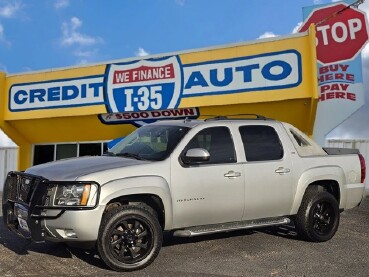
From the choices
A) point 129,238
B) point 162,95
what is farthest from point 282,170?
point 162,95

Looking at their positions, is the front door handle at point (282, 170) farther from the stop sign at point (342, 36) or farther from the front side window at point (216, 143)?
→ the stop sign at point (342, 36)

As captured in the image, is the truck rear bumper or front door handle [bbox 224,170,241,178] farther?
the truck rear bumper

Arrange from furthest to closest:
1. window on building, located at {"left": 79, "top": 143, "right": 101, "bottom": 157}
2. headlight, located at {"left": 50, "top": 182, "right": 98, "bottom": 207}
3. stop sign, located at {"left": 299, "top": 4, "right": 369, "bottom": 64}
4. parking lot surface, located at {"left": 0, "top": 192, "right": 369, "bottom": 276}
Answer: window on building, located at {"left": 79, "top": 143, "right": 101, "bottom": 157} < stop sign, located at {"left": 299, "top": 4, "right": 369, "bottom": 64} < parking lot surface, located at {"left": 0, "top": 192, "right": 369, "bottom": 276} < headlight, located at {"left": 50, "top": 182, "right": 98, "bottom": 207}

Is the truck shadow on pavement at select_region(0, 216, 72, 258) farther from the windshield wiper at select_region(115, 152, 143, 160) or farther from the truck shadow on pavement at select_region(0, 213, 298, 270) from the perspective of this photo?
the windshield wiper at select_region(115, 152, 143, 160)

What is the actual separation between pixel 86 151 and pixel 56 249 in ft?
45.7

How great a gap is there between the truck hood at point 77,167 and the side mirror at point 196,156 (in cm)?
52

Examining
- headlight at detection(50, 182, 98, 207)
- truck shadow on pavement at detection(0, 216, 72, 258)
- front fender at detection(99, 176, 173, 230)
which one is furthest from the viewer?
truck shadow on pavement at detection(0, 216, 72, 258)

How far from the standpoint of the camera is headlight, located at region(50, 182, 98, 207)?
4.78 metres

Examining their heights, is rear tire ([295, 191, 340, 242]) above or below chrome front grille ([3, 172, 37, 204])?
below

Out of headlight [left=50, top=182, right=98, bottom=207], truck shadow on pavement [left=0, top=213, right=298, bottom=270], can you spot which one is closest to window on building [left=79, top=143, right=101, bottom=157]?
truck shadow on pavement [left=0, top=213, right=298, bottom=270]

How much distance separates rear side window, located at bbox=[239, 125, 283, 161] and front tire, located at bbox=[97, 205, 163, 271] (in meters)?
1.71

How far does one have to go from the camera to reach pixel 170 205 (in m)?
5.32

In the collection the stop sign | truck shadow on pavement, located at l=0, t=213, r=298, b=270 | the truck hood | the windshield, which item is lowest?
truck shadow on pavement, located at l=0, t=213, r=298, b=270

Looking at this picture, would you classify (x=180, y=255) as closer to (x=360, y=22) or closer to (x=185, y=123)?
(x=185, y=123)
